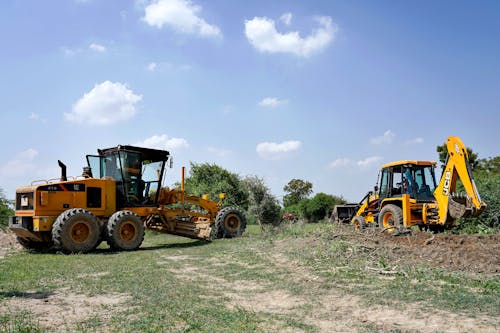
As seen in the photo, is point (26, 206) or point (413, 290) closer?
point (413, 290)

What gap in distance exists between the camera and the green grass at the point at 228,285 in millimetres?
5777

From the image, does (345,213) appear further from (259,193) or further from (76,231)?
(76,231)

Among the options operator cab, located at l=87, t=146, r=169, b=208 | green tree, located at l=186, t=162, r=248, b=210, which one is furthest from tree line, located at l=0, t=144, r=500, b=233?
operator cab, located at l=87, t=146, r=169, b=208

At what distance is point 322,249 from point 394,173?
7.29 m

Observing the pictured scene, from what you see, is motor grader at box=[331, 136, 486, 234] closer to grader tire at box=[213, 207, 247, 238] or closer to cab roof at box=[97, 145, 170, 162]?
grader tire at box=[213, 207, 247, 238]

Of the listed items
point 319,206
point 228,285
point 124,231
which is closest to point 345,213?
point 124,231

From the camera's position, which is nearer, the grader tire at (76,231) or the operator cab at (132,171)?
the grader tire at (76,231)

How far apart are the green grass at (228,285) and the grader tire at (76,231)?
0.60 meters

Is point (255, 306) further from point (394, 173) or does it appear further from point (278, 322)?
point (394, 173)

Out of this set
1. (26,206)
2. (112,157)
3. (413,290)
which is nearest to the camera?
(413,290)

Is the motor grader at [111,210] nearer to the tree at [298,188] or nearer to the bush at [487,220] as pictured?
the bush at [487,220]

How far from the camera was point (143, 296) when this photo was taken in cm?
722

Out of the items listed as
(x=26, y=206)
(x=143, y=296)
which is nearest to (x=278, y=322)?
(x=143, y=296)

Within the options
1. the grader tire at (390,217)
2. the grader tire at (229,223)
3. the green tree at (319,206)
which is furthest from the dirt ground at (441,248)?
the green tree at (319,206)
